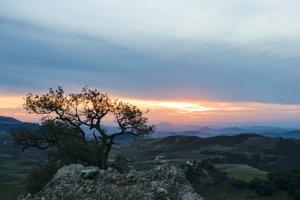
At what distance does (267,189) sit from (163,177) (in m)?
65.4

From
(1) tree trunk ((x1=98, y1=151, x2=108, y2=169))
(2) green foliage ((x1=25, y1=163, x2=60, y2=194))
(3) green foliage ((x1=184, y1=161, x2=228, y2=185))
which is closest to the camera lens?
(2) green foliage ((x1=25, y1=163, x2=60, y2=194))

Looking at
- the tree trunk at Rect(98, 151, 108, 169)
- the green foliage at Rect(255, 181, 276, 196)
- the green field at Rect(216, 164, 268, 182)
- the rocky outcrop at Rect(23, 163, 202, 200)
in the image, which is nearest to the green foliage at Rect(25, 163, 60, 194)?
the tree trunk at Rect(98, 151, 108, 169)

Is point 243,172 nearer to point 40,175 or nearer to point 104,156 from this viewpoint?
point 104,156

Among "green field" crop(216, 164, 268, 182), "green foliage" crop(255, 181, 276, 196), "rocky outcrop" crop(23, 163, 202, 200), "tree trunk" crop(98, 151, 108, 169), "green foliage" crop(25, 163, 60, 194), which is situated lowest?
"green field" crop(216, 164, 268, 182)

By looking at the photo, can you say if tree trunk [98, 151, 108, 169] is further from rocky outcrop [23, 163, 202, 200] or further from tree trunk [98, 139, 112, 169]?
rocky outcrop [23, 163, 202, 200]

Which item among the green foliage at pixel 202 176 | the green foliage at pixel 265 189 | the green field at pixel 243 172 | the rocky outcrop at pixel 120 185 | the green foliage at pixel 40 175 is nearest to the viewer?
the rocky outcrop at pixel 120 185

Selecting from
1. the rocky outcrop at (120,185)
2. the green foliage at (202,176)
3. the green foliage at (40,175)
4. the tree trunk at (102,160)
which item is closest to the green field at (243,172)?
the green foliage at (202,176)

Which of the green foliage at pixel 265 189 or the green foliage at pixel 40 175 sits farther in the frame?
the green foliage at pixel 265 189

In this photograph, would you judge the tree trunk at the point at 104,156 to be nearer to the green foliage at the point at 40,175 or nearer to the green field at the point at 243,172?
the green foliage at the point at 40,175

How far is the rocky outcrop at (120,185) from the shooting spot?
18.0m

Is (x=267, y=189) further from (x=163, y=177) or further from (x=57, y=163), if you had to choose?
(x=163, y=177)

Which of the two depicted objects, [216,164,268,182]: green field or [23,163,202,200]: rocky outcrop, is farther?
[216,164,268,182]: green field

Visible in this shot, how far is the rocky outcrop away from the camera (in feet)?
59.0

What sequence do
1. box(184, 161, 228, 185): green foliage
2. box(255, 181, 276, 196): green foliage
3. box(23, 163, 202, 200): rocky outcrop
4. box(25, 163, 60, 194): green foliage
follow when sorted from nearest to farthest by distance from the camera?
box(23, 163, 202, 200): rocky outcrop < box(25, 163, 60, 194): green foliage < box(255, 181, 276, 196): green foliage < box(184, 161, 228, 185): green foliage
